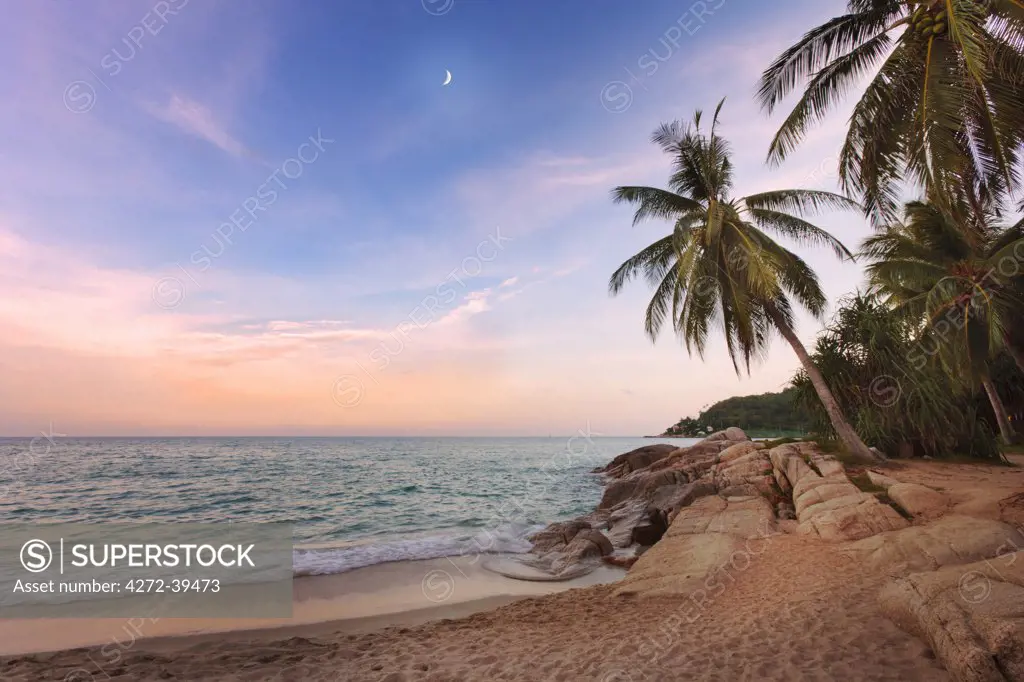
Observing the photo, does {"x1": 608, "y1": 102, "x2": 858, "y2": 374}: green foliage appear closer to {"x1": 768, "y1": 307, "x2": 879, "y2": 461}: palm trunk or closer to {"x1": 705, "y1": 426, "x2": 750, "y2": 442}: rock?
{"x1": 768, "y1": 307, "x2": 879, "y2": 461}: palm trunk

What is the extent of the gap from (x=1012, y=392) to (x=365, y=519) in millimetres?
34371

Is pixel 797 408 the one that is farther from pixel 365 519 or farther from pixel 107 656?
pixel 107 656

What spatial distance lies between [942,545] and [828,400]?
9.68m

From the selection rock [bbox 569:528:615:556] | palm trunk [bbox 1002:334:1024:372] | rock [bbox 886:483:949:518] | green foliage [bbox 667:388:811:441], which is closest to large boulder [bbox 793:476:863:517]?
rock [bbox 886:483:949:518]

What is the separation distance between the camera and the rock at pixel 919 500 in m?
9.07

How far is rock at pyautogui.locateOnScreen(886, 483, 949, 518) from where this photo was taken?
9070 millimetres

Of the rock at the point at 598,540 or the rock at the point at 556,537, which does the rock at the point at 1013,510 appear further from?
the rock at the point at 556,537

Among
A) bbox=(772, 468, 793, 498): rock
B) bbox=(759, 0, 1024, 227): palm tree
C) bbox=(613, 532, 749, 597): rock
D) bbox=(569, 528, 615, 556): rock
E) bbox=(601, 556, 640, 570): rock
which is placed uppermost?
bbox=(759, 0, 1024, 227): palm tree

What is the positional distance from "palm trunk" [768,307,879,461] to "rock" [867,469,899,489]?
2682 mm

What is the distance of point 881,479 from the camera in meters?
11.4

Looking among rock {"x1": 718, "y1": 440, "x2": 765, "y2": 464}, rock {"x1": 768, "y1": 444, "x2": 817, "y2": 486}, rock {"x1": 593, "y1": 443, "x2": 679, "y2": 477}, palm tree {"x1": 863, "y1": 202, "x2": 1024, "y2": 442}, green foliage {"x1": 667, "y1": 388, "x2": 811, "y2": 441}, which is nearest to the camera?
palm tree {"x1": 863, "y1": 202, "x2": 1024, "y2": 442}

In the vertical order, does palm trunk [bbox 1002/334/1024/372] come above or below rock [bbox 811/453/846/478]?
above

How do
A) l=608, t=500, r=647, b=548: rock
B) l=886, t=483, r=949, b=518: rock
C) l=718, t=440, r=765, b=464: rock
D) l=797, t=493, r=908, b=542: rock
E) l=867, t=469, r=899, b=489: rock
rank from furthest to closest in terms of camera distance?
l=718, t=440, r=765, b=464: rock → l=608, t=500, r=647, b=548: rock → l=867, t=469, r=899, b=489: rock → l=886, t=483, r=949, b=518: rock → l=797, t=493, r=908, b=542: rock

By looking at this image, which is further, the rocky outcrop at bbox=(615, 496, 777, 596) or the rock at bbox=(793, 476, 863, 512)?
the rock at bbox=(793, 476, 863, 512)
